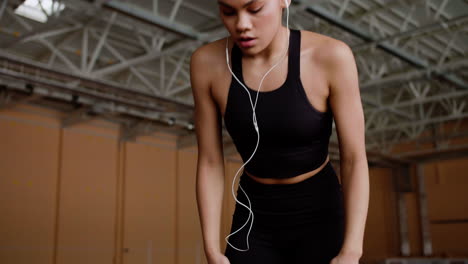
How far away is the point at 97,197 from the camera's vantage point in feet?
46.0

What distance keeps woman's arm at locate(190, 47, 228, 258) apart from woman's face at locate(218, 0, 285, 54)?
195 mm

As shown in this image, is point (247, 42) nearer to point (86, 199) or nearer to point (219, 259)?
point (219, 259)

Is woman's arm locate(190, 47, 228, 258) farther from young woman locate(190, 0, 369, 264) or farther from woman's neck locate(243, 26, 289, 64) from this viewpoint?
woman's neck locate(243, 26, 289, 64)

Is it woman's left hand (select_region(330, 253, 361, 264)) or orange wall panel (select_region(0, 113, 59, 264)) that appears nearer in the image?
woman's left hand (select_region(330, 253, 361, 264))

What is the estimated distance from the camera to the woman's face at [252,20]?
1.37 metres

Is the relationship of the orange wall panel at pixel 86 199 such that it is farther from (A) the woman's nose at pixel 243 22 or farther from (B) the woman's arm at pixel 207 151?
(A) the woman's nose at pixel 243 22

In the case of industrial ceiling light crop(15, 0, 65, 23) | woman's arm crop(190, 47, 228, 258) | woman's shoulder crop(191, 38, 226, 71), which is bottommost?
woman's arm crop(190, 47, 228, 258)

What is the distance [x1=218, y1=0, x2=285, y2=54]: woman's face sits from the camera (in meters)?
1.37

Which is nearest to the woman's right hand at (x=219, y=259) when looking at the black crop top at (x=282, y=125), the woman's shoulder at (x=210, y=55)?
the black crop top at (x=282, y=125)

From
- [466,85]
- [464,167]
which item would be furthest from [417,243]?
[466,85]

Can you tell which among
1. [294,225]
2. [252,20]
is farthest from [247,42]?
[294,225]

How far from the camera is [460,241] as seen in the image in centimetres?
1841

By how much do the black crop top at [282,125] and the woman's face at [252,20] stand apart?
101mm

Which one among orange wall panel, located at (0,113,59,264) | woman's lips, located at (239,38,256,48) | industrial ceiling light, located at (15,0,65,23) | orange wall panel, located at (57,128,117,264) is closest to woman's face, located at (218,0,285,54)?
woman's lips, located at (239,38,256,48)
